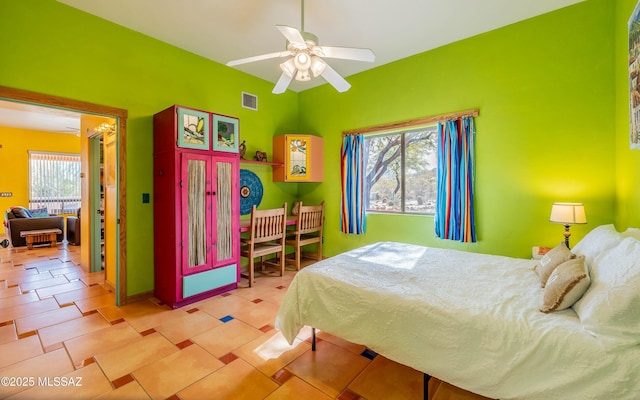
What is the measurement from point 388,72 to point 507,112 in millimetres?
1566

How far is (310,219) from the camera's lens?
4320mm

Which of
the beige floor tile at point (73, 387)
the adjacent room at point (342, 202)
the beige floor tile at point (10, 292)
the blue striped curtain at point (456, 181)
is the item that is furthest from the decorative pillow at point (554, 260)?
the beige floor tile at point (10, 292)

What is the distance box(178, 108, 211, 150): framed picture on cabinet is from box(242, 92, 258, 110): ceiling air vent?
1144 millimetres

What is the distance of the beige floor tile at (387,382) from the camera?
171cm

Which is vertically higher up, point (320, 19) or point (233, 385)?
point (320, 19)

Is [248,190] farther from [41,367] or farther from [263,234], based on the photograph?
[41,367]

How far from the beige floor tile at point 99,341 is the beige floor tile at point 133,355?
8cm

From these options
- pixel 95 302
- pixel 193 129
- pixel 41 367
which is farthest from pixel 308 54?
pixel 95 302

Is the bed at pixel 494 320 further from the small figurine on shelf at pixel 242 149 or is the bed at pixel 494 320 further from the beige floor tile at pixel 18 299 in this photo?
the beige floor tile at pixel 18 299

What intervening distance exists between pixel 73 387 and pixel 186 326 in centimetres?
86

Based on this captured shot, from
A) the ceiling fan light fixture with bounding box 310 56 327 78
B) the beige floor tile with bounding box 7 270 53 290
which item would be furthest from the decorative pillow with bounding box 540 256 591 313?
the beige floor tile with bounding box 7 270 53 290

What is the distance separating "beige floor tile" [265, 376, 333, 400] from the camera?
1.68m

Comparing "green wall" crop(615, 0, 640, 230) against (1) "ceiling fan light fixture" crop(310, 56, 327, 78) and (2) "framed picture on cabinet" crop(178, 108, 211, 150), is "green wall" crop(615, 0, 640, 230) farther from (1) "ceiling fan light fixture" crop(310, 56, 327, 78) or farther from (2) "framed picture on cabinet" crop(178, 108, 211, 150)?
(2) "framed picture on cabinet" crop(178, 108, 211, 150)

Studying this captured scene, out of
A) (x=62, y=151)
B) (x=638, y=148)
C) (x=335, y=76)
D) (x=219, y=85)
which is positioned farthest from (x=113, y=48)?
(x=62, y=151)
